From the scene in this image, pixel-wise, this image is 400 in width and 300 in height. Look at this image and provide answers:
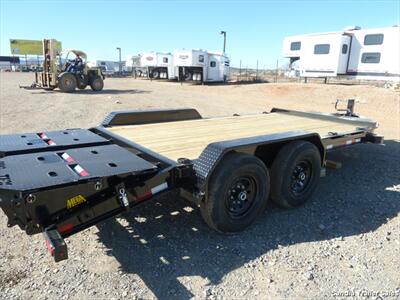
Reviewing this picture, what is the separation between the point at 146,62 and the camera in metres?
38.6

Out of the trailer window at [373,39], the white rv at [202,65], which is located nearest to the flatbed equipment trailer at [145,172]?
the trailer window at [373,39]

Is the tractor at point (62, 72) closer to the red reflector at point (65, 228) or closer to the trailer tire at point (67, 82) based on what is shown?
the trailer tire at point (67, 82)

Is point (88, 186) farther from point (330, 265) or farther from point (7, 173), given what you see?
point (330, 265)

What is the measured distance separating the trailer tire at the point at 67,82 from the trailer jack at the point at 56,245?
56.9 feet

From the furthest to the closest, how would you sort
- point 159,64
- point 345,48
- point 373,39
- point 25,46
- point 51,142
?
point 25,46
point 159,64
point 345,48
point 373,39
point 51,142

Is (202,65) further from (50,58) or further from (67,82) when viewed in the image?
(50,58)

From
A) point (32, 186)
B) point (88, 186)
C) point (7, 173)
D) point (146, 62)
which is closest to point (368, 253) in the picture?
point (88, 186)

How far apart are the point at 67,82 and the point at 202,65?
1555 centimetres

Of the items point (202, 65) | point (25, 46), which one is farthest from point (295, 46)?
point (25, 46)

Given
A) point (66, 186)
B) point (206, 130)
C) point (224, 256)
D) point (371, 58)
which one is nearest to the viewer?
point (66, 186)

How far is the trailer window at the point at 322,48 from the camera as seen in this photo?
22883mm

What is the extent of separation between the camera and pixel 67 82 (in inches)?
724

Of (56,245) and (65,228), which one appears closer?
(56,245)

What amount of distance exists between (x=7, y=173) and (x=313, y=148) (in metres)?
3.31
